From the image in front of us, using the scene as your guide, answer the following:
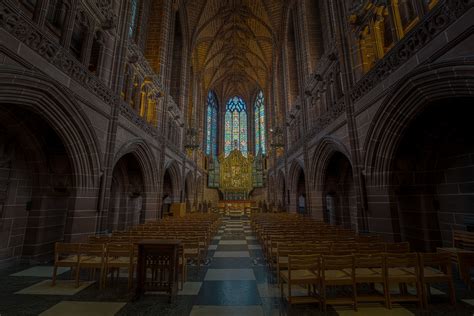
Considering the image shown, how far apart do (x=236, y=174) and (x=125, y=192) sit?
17.2 m

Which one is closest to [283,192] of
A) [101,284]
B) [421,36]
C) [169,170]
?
[169,170]

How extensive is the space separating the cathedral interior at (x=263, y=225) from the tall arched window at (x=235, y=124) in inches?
839

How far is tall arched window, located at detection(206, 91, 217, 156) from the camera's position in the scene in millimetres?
31677

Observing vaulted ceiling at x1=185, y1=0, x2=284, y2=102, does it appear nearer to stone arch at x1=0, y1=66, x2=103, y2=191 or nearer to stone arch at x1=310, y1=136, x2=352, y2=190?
stone arch at x1=310, y1=136, x2=352, y2=190

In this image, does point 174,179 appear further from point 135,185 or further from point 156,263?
point 156,263

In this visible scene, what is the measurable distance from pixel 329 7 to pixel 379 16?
4.16m

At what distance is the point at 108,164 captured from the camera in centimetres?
770

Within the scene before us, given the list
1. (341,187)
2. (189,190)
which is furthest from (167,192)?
(341,187)

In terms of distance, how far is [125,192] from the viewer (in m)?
11.5

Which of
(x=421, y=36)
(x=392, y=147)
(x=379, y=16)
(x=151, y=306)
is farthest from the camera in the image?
(x=379, y=16)

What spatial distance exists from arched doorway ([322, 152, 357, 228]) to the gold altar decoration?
1602cm

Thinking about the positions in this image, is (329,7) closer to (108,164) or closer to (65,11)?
(65,11)

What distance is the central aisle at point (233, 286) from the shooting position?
Answer: 3299 millimetres

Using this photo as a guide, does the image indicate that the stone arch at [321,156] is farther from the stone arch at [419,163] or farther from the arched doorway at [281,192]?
the arched doorway at [281,192]
